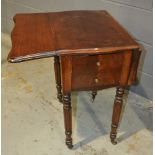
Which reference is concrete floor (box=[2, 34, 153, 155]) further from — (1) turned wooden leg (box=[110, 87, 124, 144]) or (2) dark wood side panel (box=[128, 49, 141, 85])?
(2) dark wood side panel (box=[128, 49, 141, 85])

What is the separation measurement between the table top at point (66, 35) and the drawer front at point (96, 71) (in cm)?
5

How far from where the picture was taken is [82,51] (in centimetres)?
106

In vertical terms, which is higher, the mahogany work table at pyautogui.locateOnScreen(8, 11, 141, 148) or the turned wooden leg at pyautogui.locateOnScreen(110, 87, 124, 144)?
the mahogany work table at pyautogui.locateOnScreen(8, 11, 141, 148)

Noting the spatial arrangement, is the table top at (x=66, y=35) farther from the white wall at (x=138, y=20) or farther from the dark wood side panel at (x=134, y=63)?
the white wall at (x=138, y=20)

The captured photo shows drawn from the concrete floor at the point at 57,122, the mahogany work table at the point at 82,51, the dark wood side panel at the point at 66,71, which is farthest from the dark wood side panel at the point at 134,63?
the concrete floor at the point at 57,122

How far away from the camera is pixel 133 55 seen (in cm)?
114

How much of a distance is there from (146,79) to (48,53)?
104cm

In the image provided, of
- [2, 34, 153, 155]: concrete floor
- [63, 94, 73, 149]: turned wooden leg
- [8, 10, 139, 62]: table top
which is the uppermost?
[8, 10, 139, 62]: table top

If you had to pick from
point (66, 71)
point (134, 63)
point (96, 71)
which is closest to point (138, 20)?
point (134, 63)

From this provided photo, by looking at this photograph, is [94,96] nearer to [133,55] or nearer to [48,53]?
[133,55]

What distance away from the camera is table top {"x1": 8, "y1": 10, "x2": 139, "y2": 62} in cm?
106

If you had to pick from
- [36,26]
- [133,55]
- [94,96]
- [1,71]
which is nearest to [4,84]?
[1,71]

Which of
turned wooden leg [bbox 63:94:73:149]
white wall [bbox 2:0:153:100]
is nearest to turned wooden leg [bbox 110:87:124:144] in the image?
turned wooden leg [bbox 63:94:73:149]

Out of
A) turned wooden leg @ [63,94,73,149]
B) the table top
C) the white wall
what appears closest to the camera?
the table top
